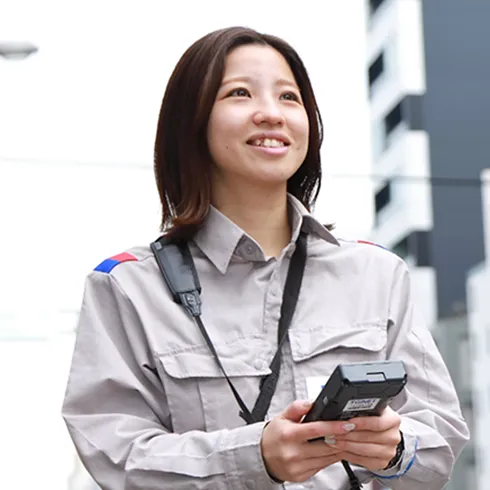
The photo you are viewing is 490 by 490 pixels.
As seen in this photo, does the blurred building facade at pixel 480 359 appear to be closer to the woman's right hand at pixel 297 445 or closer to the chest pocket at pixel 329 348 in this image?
the chest pocket at pixel 329 348

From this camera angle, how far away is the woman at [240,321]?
5.03ft

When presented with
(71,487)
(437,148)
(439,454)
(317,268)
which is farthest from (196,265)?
(437,148)

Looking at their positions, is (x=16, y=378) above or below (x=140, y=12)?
below

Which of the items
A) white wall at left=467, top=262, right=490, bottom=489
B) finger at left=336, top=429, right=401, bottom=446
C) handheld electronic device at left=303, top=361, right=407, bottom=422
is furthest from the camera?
white wall at left=467, top=262, right=490, bottom=489

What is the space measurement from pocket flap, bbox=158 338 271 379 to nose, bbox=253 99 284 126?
1.06 ft

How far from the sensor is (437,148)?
549cm

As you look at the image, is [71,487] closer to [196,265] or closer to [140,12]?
[140,12]

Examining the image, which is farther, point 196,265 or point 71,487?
point 71,487

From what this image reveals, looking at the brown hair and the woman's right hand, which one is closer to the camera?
the woman's right hand

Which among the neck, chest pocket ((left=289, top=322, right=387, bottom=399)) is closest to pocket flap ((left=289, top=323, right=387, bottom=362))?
chest pocket ((left=289, top=322, right=387, bottom=399))

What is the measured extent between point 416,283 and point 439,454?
3697mm

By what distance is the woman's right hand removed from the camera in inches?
54.3

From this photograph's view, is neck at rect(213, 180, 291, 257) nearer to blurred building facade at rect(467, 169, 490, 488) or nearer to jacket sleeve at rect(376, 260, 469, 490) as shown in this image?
jacket sleeve at rect(376, 260, 469, 490)

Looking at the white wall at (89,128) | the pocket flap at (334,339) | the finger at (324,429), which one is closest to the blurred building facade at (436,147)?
the white wall at (89,128)
